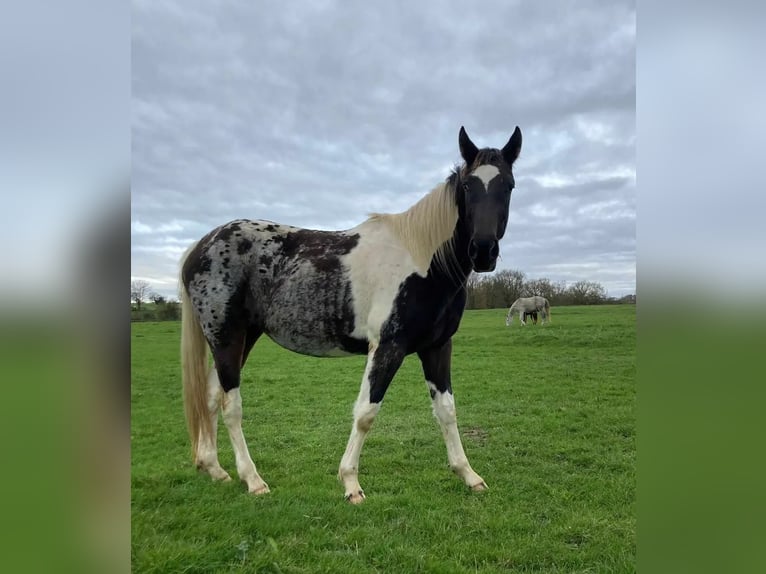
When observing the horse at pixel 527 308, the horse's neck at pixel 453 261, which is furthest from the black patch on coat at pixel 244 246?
Result: the horse at pixel 527 308

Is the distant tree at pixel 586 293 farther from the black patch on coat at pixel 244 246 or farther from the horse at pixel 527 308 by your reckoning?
the black patch on coat at pixel 244 246

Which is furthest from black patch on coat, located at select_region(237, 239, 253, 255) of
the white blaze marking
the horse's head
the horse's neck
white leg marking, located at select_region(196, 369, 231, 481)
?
the white blaze marking

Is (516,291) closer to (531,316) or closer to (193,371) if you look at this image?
(531,316)

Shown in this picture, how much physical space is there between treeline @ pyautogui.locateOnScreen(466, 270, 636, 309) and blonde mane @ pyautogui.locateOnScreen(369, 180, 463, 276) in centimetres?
128

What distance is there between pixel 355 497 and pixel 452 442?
0.90m

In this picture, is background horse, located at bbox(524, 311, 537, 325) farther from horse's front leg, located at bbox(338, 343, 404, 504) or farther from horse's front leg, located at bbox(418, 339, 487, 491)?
horse's front leg, located at bbox(338, 343, 404, 504)

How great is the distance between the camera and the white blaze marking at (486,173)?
8.98 ft

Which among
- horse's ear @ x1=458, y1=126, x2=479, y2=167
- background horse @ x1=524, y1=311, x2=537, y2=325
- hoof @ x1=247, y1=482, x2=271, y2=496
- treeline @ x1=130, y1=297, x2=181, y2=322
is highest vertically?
horse's ear @ x1=458, y1=126, x2=479, y2=167

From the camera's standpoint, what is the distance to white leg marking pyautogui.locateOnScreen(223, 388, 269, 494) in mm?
3205

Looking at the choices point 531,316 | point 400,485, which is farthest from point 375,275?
point 531,316

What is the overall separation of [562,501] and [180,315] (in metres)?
3.32

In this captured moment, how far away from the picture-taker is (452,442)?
134 inches
